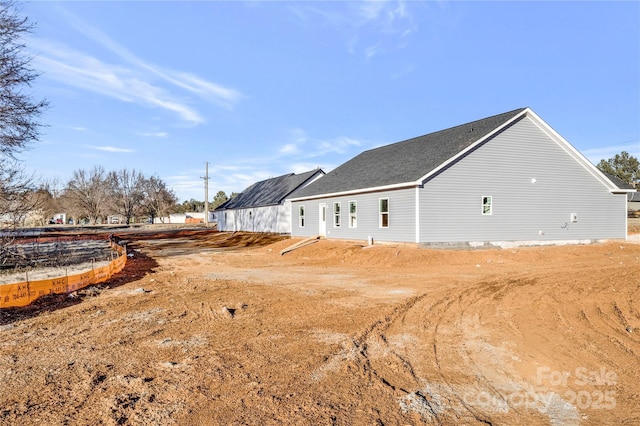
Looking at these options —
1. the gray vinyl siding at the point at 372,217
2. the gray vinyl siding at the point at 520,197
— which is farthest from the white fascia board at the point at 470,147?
the gray vinyl siding at the point at 372,217

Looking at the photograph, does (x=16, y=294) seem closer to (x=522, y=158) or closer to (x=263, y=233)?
(x=522, y=158)

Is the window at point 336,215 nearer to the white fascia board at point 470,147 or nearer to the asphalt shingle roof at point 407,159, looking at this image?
the asphalt shingle roof at point 407,159

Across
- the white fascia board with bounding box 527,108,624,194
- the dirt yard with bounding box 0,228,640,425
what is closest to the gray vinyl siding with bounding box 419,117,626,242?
the white fascia board with bounding box 527,108,624,194

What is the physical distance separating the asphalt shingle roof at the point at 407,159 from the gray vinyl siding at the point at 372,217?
0.64 meters

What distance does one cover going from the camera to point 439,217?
64.1ft

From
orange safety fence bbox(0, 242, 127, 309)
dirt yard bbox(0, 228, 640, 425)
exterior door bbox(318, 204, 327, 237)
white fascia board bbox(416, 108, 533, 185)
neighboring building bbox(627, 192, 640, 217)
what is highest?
white fascia board bbox(416, 108, 533, 185)

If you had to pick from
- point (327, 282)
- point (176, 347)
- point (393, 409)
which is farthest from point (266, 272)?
point (393, 409)

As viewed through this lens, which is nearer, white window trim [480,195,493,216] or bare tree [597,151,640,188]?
white window trim [480,195,493,216]

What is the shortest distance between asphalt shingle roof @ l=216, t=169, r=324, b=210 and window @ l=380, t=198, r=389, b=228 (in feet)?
48.8

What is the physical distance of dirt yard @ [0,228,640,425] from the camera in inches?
162

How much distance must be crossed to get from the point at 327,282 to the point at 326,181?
17.7 metres

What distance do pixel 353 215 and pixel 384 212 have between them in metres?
2.99

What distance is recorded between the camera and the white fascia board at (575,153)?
21328 millimetres

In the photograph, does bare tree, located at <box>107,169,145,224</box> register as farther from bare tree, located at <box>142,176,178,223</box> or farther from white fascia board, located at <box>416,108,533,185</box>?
white fascia board, located at <box>416,108,533,185</box>
